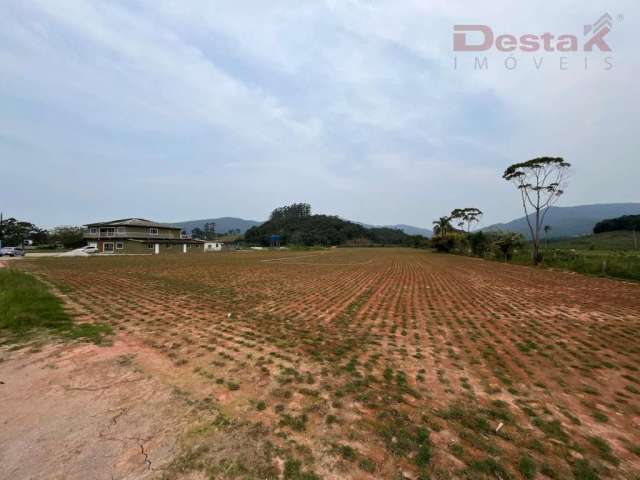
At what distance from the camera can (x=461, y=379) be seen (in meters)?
Result: 3.91

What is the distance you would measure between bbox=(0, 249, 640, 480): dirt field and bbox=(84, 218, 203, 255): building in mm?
44244

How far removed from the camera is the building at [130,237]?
43.7 m

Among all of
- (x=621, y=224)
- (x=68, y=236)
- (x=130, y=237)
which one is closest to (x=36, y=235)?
(x=68, y=236)

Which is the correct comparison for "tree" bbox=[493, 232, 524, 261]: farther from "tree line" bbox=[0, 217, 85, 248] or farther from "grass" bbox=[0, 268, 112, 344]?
"tree line" bbox=[0, 217, 85, 248]

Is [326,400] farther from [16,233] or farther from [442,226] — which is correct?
[16,233]

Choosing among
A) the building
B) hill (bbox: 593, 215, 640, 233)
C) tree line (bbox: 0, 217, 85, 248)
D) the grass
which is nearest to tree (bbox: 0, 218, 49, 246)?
tree line (bbox: 0, 217, 85, 248)

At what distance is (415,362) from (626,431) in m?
2.26

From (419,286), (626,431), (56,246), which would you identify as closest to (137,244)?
(56,246)

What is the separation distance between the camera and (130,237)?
4388cm

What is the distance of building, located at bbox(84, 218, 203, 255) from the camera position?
4372 centimetres

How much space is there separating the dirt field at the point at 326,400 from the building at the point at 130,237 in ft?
145

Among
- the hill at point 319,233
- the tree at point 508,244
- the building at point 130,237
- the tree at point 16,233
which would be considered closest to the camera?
the tree at point 508,244

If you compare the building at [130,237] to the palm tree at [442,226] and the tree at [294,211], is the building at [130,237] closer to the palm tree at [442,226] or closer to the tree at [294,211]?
the palm tree at [442,226]

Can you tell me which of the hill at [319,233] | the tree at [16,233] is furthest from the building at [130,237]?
the hill at [319,233]
